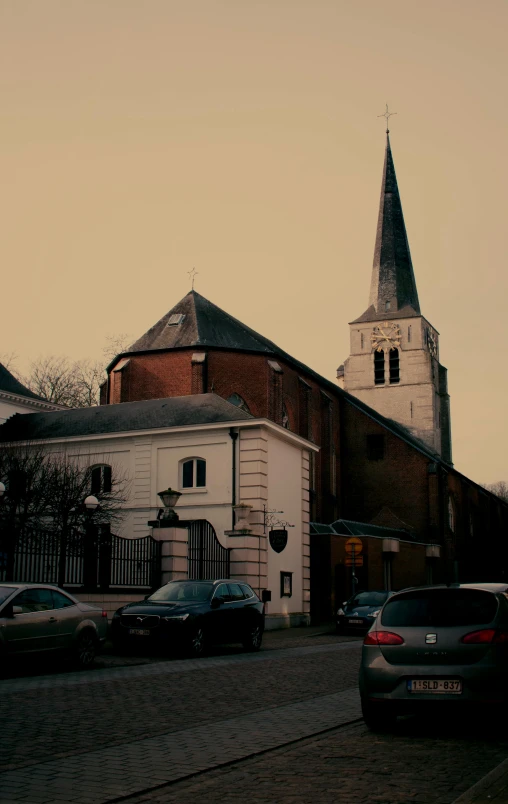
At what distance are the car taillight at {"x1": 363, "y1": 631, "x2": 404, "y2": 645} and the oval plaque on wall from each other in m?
18.5

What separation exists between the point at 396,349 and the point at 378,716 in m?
59.4

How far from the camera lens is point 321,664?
16.7 meters

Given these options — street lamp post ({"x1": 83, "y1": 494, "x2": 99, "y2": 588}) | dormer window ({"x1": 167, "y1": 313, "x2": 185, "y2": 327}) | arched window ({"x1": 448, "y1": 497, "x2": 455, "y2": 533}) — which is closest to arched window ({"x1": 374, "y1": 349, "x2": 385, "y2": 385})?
arched window ({"x1": 448, "y1": 497, "x2": 455, "y2": 533})

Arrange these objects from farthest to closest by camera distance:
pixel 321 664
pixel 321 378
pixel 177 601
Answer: pixel 321 378 → pixel 177 601 → pixel 321 664

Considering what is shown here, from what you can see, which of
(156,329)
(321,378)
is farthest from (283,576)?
(321,378)

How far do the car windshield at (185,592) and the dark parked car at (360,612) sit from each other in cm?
896

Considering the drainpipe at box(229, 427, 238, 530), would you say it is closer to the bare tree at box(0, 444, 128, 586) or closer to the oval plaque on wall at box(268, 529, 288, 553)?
the oval plaque on wall at box(268, 529, 288, 553)

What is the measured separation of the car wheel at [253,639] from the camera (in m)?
19.4

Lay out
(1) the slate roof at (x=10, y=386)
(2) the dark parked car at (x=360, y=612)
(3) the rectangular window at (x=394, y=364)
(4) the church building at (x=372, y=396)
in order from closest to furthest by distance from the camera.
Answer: (2) the dark parked car at (x=360, y=612)
(1) the slate roof at (x=10, y=386)
(4) the church building at (x=372, y=396)
(3) the rectangular window at (x=394, y=364)

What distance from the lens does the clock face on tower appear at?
66.8 metres

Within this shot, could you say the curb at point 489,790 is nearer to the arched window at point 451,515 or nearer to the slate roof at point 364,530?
the slate roof at point 364,530

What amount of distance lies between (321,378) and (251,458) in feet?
87.9

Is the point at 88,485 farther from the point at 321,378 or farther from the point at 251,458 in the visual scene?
the point at 321,378

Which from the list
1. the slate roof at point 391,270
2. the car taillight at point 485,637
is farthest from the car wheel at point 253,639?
the slate roof at point 391,270
